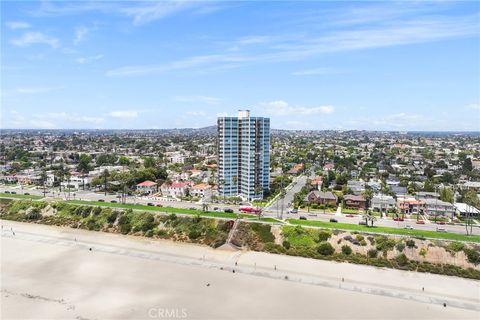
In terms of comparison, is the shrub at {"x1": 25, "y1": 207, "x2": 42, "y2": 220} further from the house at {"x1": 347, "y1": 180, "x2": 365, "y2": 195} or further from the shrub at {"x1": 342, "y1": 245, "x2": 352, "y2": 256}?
the house at {"x1": 347, "y1": 180, "x2": 365, "y2": 195}

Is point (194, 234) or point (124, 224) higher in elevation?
point (124, 224)

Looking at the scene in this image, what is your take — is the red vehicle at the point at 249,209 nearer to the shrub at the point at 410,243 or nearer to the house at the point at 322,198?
the house at the point at 322,198

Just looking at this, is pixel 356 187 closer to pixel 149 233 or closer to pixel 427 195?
pixel 427 195

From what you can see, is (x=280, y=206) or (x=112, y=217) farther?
(x=280, y=206)

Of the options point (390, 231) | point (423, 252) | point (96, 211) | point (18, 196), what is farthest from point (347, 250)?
point (18, 196)

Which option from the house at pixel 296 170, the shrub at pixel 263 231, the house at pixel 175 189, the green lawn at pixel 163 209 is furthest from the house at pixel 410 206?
the house at pixel 296 170

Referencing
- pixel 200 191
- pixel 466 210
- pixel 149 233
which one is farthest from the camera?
pixel 200 191
